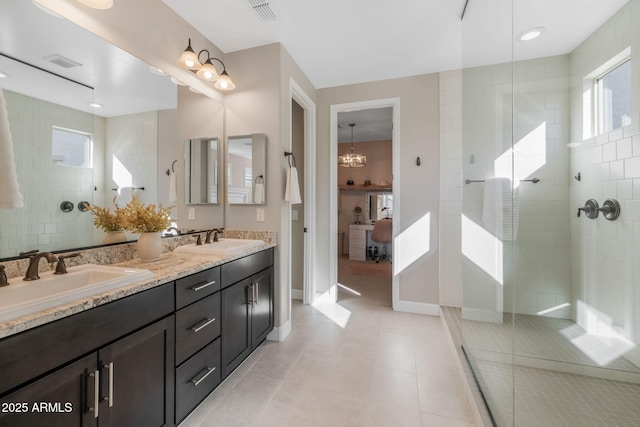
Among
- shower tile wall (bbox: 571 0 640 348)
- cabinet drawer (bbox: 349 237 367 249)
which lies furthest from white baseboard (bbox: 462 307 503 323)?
cabinet drawer (bbox: 349 237 367 249)

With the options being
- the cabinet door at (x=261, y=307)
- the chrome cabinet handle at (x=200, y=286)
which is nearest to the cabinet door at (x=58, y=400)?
the chrome cabinet handle at (x=200, y=286)

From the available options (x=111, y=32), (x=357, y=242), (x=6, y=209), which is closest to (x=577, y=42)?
(x=111, y=32)

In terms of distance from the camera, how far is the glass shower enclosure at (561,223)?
1.12 m

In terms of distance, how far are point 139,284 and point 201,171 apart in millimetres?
1373

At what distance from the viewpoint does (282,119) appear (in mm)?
2324

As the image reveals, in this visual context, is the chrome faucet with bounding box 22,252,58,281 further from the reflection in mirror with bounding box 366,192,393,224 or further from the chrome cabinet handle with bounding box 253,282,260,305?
the reflection in mirror with bounding box 366,192,393,224

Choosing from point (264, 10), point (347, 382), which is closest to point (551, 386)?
point (347, 382)

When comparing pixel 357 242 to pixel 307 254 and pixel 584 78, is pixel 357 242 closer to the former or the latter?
pixel 307 254

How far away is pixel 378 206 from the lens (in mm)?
6238

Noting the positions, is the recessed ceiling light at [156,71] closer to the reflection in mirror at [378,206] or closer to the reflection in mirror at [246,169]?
the reflection in mirror at [246,169]

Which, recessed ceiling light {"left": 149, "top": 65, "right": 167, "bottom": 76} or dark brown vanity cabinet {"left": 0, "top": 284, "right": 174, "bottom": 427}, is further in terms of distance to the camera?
recessed ceiling light {"left": 149, "top": 65, "right": 167, "bottom": 76}

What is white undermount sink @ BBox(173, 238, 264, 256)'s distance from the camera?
5.82 ft

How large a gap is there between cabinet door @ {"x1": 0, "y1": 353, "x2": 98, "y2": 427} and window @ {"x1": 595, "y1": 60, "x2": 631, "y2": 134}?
2323mm

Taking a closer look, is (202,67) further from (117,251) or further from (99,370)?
(99,370)
